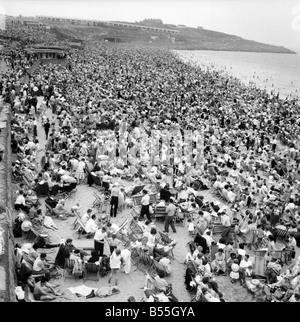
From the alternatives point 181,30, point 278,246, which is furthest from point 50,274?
point 181,30

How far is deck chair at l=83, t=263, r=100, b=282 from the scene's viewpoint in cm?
849

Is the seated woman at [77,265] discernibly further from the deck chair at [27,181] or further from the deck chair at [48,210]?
the deck chair at [27,181]

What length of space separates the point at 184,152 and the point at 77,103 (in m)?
9.46

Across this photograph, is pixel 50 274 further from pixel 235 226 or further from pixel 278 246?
pixel 278 246

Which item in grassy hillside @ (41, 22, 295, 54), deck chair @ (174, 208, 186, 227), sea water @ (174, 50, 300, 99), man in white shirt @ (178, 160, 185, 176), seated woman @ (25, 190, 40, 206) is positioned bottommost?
deck chair @ (174, 208, 186, 227)

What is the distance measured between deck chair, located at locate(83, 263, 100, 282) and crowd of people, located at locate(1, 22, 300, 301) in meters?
0.45

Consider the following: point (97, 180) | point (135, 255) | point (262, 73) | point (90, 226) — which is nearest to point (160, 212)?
point (135, 255)

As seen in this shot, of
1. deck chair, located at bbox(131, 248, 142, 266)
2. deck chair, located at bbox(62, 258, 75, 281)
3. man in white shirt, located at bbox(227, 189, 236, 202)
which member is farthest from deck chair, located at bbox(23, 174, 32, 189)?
man in white shirt, located at bbox(227, 189, 236, 202)

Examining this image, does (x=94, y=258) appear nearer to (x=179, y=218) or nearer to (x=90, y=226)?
(x=90, y=226)

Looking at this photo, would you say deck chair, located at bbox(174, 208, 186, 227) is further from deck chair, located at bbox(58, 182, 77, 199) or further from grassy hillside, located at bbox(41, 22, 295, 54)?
grassy hillside, located at bbox(41, 22, 295, 54)

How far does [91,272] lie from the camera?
28.1ft

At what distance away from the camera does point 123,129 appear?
1891 centimetres

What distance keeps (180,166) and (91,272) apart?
6.87 m

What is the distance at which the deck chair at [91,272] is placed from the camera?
8492 millimetres
